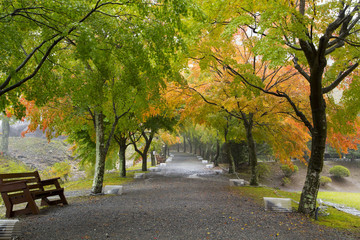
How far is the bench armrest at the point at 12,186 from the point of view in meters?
4.98

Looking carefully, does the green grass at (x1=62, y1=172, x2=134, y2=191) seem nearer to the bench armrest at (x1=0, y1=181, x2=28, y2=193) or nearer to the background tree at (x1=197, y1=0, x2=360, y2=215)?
the bench armrest at (x1=0, y1=181, x2=28, y2=193)

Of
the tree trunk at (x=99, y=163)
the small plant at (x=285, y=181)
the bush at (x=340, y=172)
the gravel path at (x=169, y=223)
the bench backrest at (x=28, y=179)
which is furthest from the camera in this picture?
the bush at (x=340, y=172)

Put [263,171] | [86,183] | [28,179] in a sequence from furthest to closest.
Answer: [263,171], [86,183], [28,179]

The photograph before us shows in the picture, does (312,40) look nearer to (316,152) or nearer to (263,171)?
(316,152)

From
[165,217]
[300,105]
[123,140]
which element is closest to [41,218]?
[165,217]

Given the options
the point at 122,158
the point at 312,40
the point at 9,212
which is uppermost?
the point at 312,40

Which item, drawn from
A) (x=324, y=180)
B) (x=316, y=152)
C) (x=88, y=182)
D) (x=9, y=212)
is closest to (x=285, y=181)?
(x=324, y=180)

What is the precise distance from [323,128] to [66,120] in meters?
9.86

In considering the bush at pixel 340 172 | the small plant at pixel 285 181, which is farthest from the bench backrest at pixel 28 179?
the bush at pixel 340 172

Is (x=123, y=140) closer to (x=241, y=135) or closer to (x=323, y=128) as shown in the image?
(x=241, y=135)

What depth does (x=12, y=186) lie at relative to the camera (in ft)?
16.6

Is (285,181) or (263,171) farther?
(263,171)

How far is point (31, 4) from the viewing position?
3.90m

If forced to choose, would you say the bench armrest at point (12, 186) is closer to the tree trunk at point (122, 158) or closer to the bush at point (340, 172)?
the tree trunk at point (122, 158)
